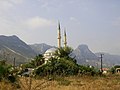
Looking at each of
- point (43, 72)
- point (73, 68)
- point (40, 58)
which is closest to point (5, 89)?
point (43, 72)

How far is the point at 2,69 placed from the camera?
17125mm

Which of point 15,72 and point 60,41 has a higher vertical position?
point 60,41

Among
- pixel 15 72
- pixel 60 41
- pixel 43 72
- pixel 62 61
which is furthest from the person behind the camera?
pixel 60 41

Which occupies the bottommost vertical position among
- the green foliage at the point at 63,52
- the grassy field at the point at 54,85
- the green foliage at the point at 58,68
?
the grassy field at the point at 54,85

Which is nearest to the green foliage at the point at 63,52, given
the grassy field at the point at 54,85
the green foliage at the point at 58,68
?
the green foliage at the point at 58,68

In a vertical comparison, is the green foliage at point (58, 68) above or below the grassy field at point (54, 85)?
above

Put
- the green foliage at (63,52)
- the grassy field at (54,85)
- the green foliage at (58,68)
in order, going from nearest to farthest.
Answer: the grassy field at (54,85), the green foliage at (58,68), the green foliage at (63,52)

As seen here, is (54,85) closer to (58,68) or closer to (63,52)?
(58,68)

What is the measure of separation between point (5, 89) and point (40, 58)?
4749 centimetres

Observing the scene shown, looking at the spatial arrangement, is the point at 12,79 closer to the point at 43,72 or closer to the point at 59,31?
the point at 43,72

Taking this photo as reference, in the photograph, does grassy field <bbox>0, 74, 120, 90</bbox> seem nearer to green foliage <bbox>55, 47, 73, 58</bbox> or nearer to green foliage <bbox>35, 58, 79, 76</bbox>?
green foliage <bbox>35, 58, 79, 76</bbox>

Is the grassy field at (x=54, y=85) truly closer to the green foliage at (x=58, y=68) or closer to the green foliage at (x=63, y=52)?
the green foliage at (x=58, y=68)

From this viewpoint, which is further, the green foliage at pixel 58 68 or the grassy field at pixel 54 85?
the green foliage at pixel 58 68

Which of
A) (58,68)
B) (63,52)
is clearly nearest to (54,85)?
(58,68)
